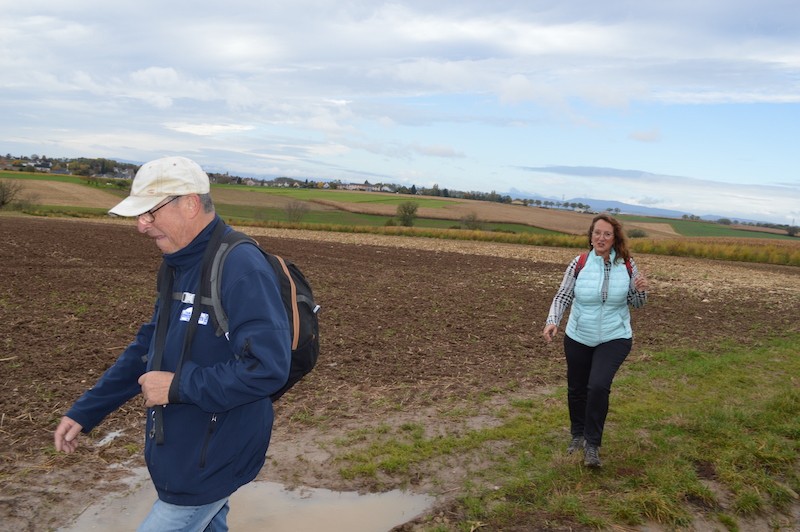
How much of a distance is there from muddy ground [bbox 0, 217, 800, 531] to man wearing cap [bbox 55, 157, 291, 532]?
2376 millimetres

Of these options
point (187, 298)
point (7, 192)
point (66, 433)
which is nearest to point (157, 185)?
point (187, 298)

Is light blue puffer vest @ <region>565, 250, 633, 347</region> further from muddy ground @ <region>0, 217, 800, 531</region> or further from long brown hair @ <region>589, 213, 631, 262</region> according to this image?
muddy ground @ <region>0, 217, 800, 531</region>

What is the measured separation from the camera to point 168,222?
2758 mm

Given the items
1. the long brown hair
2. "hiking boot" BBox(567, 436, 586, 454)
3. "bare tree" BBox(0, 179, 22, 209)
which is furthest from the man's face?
"bare tree" BBox(0, 179, 22, 209)

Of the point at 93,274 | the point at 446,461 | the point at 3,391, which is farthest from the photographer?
the point at 93,274

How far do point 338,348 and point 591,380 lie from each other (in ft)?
16.2

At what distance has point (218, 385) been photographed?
2.51 meters

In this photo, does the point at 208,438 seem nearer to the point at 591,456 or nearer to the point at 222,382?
the point at 222,382

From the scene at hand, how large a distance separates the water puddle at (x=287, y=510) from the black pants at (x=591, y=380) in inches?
59.5

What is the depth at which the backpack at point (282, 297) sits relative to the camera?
A: 2652 mm

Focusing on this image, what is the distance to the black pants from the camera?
215 inches

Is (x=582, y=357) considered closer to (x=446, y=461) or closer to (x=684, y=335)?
(x=446, y=461)

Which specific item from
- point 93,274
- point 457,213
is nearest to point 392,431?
point 93,274

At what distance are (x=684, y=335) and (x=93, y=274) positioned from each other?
1324 cm
